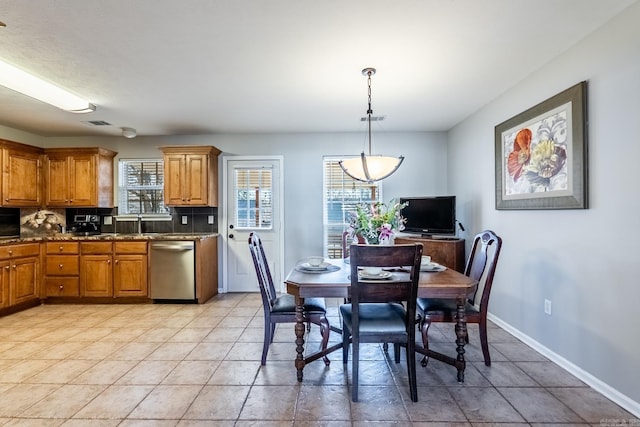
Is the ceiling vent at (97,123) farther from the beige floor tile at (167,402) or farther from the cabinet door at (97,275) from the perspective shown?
the beige floor tile at (167,402)

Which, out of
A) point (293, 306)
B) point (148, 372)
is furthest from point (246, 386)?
point (148, 372)

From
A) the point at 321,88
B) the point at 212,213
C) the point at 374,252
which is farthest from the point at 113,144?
the point at 374,252

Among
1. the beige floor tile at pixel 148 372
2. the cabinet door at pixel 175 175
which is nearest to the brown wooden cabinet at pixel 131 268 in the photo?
the cabinet door at pixel 175 175

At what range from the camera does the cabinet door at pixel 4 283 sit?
3666 millimetres

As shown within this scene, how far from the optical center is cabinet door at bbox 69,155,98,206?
4.48 m

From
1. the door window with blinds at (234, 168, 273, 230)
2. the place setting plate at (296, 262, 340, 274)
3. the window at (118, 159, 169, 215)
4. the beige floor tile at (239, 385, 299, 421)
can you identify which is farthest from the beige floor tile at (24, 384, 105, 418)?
the window at (118, 159, 169, 215)

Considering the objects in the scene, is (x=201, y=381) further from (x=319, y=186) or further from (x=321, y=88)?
(x=319, y=186)

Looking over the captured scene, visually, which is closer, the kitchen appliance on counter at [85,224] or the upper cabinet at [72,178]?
the upper cabinet at [72,178]

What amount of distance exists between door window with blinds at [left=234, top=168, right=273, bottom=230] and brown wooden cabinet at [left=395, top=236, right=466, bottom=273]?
2.30 meters

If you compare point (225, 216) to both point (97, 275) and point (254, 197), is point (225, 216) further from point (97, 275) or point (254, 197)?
point (97, 275)

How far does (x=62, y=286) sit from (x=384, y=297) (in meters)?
4.44

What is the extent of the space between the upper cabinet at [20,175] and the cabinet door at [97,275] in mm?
1102

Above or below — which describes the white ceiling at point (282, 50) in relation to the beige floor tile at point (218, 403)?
above

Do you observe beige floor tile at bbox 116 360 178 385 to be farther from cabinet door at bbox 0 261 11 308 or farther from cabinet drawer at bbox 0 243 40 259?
cabinet drawer at bbox 0 243 40 259
